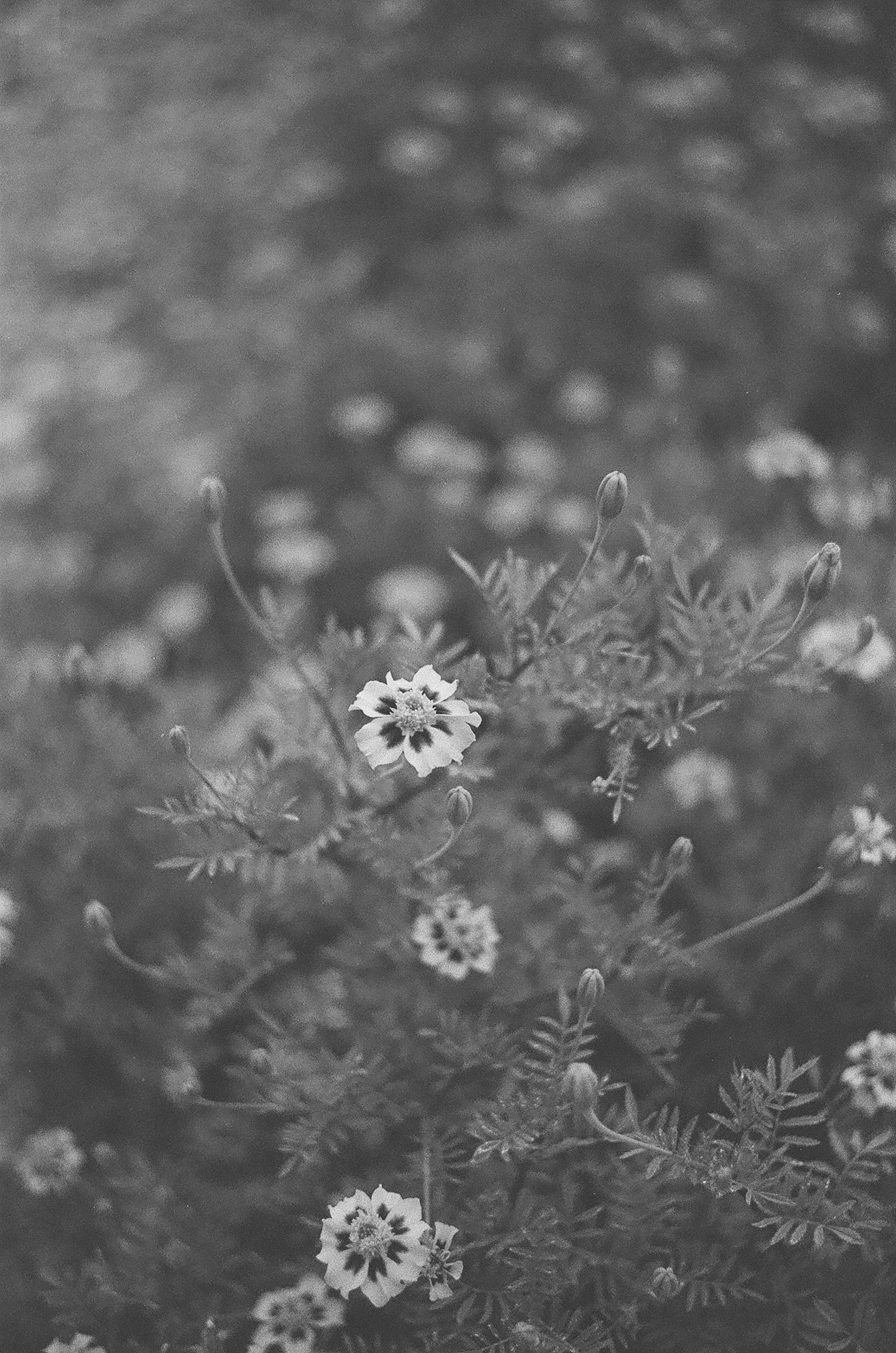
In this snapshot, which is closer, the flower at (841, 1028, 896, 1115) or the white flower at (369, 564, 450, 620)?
the flower at (841, 1028, 896, 1115)

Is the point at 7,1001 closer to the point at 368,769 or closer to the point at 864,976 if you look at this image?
the point at 368,769

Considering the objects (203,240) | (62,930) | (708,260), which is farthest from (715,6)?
(62,930)

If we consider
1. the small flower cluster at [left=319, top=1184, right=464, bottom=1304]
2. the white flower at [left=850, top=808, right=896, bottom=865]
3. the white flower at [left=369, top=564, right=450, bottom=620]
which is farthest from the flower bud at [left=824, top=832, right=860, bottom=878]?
the white flower at [left=369, top=564, right=450, bottom=620]

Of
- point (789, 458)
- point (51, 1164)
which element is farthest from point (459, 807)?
point (789, 458)

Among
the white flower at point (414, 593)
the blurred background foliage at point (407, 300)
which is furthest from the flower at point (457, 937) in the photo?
the white flower at point (414, 593)

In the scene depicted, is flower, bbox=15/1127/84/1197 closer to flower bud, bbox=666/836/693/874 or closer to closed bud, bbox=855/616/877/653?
flower bud, bbox=666/836/693/874

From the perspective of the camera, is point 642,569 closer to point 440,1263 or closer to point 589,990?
point 589,990

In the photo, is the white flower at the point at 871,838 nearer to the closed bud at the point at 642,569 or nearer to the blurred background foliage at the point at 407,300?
the closed bud at the point at 642,569
